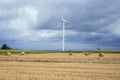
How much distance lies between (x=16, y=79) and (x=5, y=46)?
97.7 metres

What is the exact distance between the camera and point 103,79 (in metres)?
19.0

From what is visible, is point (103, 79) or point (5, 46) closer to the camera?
point (103, 79)

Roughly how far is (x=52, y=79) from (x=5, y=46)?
9811 cm

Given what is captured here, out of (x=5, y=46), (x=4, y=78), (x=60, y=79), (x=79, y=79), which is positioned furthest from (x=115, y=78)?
(x=5, y=46)

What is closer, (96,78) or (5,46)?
(96,78)

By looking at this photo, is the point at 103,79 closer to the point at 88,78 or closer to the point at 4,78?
the point at 88,78

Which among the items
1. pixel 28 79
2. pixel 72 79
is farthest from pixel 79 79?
pixel 28 79

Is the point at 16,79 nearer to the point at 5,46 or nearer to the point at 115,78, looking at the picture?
the point at 115,78

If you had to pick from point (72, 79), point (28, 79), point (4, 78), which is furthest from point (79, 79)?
point (4, 78)

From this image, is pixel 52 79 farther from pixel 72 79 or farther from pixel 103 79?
pixel 103 79

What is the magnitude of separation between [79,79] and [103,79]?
1.52 m

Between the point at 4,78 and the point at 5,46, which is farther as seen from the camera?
the point at 5,46

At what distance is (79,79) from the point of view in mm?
18891

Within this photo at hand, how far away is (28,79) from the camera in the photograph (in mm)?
18797
